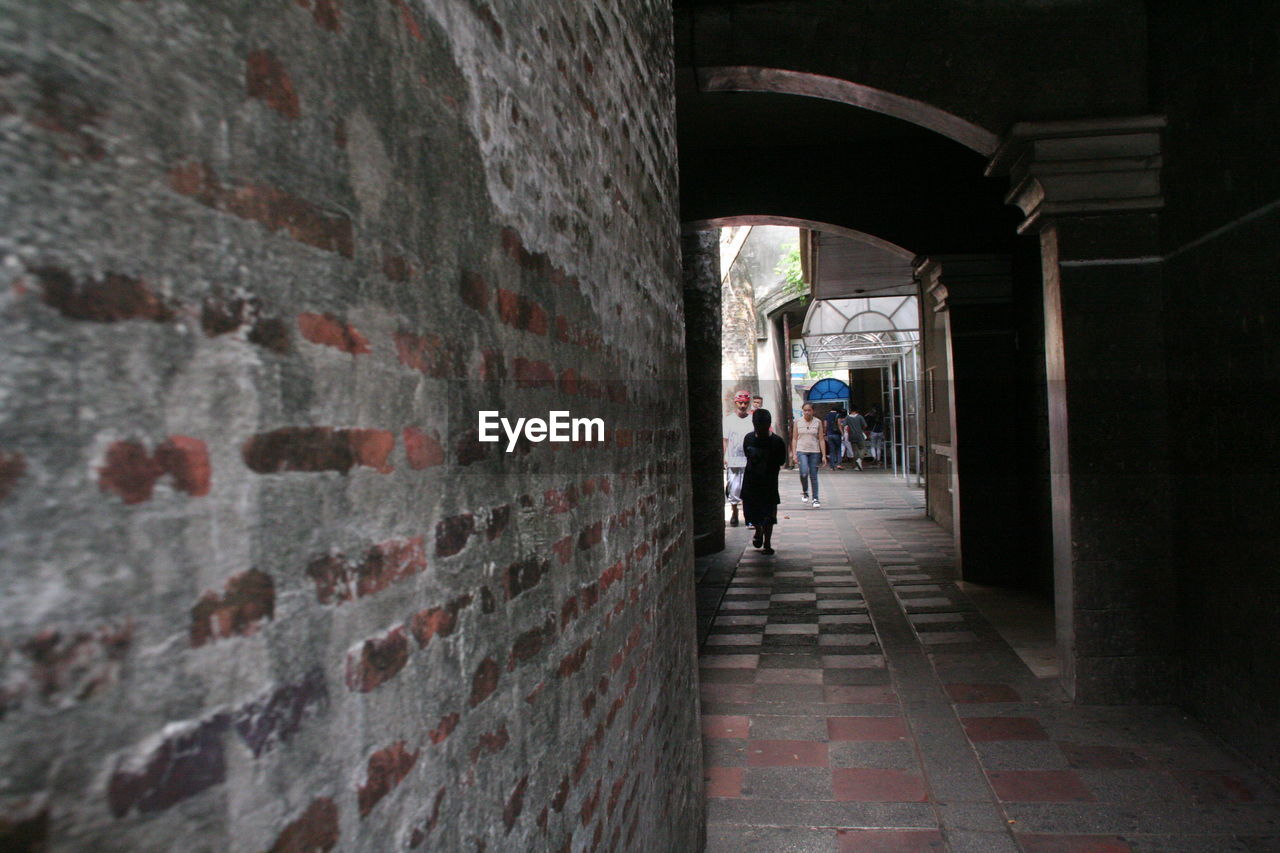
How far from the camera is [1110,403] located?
3.96 metres

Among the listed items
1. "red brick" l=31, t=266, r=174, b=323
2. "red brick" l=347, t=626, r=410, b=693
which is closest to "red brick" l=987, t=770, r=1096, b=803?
"red brick" l=347, t=626, r=410, b=693


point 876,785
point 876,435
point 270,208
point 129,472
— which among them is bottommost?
point 876,785

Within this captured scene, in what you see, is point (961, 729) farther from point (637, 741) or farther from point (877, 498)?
point (877, 498)

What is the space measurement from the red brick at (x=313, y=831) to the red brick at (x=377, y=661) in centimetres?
12

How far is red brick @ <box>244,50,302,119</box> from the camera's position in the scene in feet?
2.49

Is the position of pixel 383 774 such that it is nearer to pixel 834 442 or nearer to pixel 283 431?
pixel 283 431

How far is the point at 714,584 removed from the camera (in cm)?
738

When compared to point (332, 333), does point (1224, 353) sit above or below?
above

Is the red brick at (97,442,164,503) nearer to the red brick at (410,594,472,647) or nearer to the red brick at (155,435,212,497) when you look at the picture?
the red brick at (155,435,212,497)

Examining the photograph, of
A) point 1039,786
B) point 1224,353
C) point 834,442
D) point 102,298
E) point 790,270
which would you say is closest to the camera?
point 102,298

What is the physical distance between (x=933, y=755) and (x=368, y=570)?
335 cm

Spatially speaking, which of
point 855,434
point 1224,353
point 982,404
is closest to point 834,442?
point 855,434

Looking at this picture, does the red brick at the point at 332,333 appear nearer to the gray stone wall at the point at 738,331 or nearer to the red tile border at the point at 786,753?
the red tile border at the point at 786,753

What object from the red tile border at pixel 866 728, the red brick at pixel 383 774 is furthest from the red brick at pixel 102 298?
the red tile border at pixel 866 728
